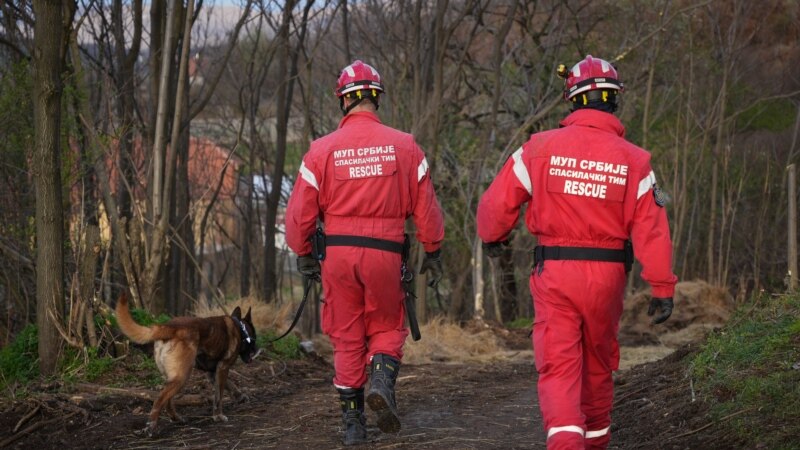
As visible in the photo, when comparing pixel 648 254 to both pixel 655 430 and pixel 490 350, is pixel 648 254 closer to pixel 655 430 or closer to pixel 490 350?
pixel 655 430

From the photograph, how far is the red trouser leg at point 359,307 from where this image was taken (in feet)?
23.2

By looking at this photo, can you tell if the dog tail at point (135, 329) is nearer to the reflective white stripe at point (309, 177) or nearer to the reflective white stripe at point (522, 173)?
the reflective white stripe at point (309, 177)

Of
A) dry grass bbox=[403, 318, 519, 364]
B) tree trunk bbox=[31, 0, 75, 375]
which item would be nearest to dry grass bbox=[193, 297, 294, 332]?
dry grass bbox=[403, 318, 519, 364]

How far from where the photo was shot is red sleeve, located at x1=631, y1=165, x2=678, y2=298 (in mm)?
5820

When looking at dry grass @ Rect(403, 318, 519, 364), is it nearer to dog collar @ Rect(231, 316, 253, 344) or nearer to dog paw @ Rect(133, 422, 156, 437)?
dog collar @ Rect(231, 316, 253, 344)

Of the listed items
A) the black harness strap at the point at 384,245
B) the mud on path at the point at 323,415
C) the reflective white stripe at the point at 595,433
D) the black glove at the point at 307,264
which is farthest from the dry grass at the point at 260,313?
the reflective white stripe at the point at 595,433

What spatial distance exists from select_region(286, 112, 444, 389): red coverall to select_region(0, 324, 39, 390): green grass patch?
11.8 feet

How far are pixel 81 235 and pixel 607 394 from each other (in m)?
6.22

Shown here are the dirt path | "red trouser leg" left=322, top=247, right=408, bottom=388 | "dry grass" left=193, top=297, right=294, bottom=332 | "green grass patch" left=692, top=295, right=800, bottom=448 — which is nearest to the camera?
"green grass patch" left=692, top=295, right=800, bottom=448

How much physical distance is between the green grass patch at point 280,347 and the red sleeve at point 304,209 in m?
4.38

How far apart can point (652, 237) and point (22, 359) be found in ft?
20.8

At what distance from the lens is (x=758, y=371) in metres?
6.96

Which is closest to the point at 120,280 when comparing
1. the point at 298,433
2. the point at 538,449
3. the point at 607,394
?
the point at 298,433

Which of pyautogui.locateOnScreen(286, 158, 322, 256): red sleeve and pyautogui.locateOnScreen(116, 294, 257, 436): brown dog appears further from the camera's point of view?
pyautogui.locateOnScreen(116, 294, 257, 436): brown dog
